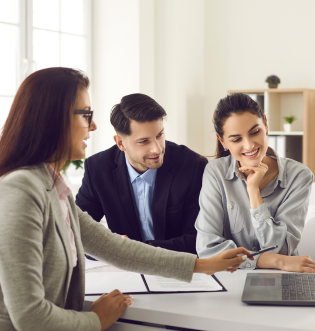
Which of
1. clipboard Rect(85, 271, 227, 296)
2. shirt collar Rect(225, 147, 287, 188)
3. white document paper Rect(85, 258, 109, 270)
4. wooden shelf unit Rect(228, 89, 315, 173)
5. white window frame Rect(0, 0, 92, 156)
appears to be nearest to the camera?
clipboard Rect(85, 271, 227, 296)

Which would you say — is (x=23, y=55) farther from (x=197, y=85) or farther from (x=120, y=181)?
(x=120, y=181)

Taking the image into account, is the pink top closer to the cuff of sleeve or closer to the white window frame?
the cuff of sleeve

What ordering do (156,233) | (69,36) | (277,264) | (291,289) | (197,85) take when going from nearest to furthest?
(291,289) → (277,264) → (156,233) → (69,36) → (197,85)

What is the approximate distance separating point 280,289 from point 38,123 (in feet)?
2.62

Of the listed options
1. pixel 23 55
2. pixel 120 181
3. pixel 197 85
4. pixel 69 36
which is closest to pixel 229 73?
pixel 197 85

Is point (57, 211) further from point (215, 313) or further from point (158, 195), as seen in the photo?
point (158, 195)

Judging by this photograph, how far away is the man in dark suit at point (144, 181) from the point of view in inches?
79.0

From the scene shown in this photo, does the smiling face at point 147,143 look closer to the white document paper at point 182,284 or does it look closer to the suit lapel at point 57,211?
the white document paper at point 182,284

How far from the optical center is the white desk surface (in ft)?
3.44

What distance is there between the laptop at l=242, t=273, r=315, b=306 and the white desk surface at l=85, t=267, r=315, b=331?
0.6 inches

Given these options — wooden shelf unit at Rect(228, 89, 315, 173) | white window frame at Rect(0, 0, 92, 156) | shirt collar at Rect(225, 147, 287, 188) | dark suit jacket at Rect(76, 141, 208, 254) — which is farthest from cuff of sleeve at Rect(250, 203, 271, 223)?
white window frame at Rect(0, 0, 92, 156)

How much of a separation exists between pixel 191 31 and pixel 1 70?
1.89m

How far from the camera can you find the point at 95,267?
1601 mm

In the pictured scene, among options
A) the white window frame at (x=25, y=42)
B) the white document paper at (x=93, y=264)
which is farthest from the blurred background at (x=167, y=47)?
the white document paper at (x=93, y=264)
